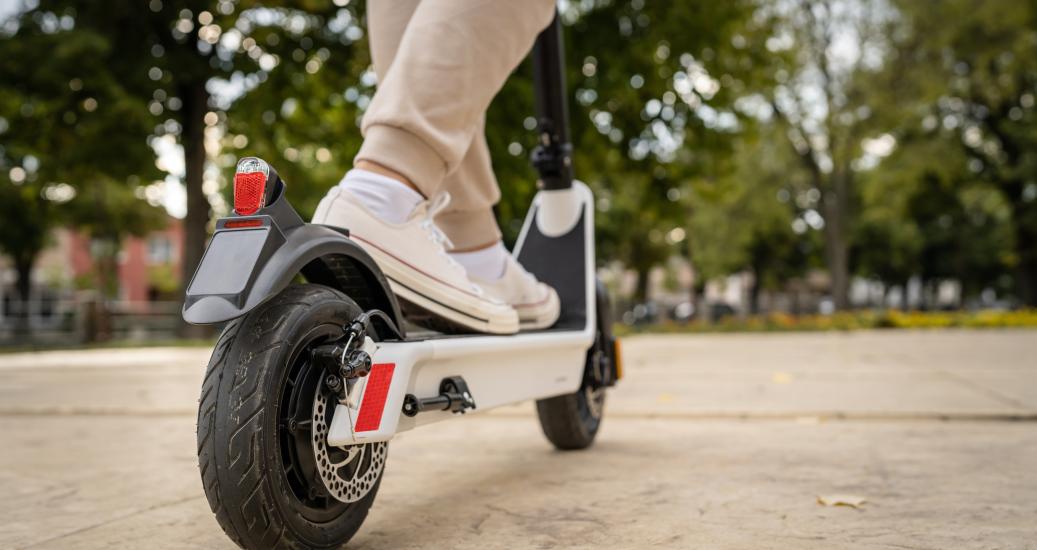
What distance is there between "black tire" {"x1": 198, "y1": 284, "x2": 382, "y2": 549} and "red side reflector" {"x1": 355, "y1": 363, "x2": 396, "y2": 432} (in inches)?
3.9

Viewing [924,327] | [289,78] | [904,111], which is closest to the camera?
[289,78]

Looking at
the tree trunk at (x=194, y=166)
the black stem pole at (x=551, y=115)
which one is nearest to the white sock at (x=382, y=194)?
the black stem pole at (x=551, y=115)

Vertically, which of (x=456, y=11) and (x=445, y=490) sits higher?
(x=456, y=11)

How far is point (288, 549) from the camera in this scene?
1.61m

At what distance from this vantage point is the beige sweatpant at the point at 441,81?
213 centimetres

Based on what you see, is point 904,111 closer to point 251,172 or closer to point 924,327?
point 924,327

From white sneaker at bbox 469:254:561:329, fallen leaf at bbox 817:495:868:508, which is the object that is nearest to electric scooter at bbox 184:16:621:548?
white sneaker at bbox 469:254:561:329

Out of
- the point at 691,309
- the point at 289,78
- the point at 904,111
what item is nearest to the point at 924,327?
the point at 904,111

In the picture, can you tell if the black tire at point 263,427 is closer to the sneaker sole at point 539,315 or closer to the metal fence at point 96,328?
the sneaker sole at point 539,315

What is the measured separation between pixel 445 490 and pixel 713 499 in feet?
2.51

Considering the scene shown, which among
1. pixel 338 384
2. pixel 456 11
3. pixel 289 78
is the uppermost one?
pixel 289 78

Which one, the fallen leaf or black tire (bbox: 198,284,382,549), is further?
the fallen leaf

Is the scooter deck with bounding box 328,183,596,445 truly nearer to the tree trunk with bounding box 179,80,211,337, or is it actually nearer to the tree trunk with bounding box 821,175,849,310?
the tree trunk with bounding box 179,80,211,337

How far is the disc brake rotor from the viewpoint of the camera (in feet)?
5.45
